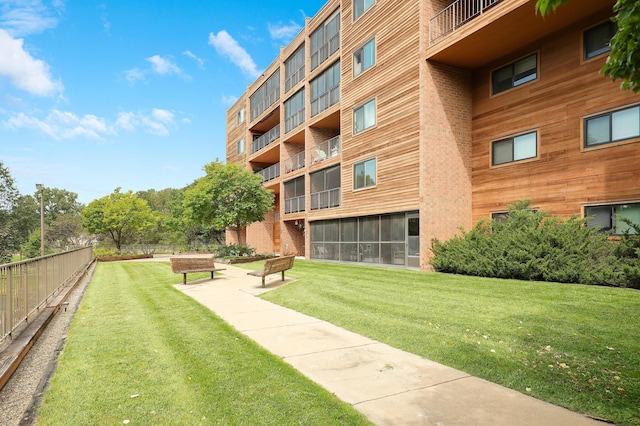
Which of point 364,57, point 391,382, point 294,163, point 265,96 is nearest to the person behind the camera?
point 391,382

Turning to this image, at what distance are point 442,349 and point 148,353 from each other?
4110 millimetres

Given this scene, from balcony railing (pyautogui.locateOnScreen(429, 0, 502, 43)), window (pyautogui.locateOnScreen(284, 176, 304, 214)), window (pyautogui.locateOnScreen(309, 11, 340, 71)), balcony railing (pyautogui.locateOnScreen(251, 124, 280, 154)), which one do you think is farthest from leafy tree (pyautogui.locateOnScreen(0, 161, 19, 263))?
balcony railing (pyautogui.locateOnScreen(429, 0, 502, 43))

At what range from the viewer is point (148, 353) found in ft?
17.6

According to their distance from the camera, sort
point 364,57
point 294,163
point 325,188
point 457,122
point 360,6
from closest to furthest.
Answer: point 457,122 < point 364,57 < point 360,6 < point 325,188 < point 294,163

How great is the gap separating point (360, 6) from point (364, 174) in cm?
879

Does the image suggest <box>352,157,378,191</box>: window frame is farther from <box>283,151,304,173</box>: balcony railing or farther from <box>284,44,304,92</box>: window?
<box>284,44,304,92</box>: window

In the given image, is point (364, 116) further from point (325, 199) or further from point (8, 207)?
point (8, 207)

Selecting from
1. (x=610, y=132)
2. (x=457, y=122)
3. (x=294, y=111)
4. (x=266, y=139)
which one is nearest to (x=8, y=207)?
(x=266, y=139)

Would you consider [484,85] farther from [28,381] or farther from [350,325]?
[28,381]

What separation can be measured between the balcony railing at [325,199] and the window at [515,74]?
966 centimetres

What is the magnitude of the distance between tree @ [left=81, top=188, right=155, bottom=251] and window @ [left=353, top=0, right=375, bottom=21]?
103ft

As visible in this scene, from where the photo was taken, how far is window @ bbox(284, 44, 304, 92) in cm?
2720

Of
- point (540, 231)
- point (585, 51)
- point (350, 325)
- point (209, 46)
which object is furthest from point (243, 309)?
point (209, 46)

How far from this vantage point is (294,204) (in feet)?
89.5
